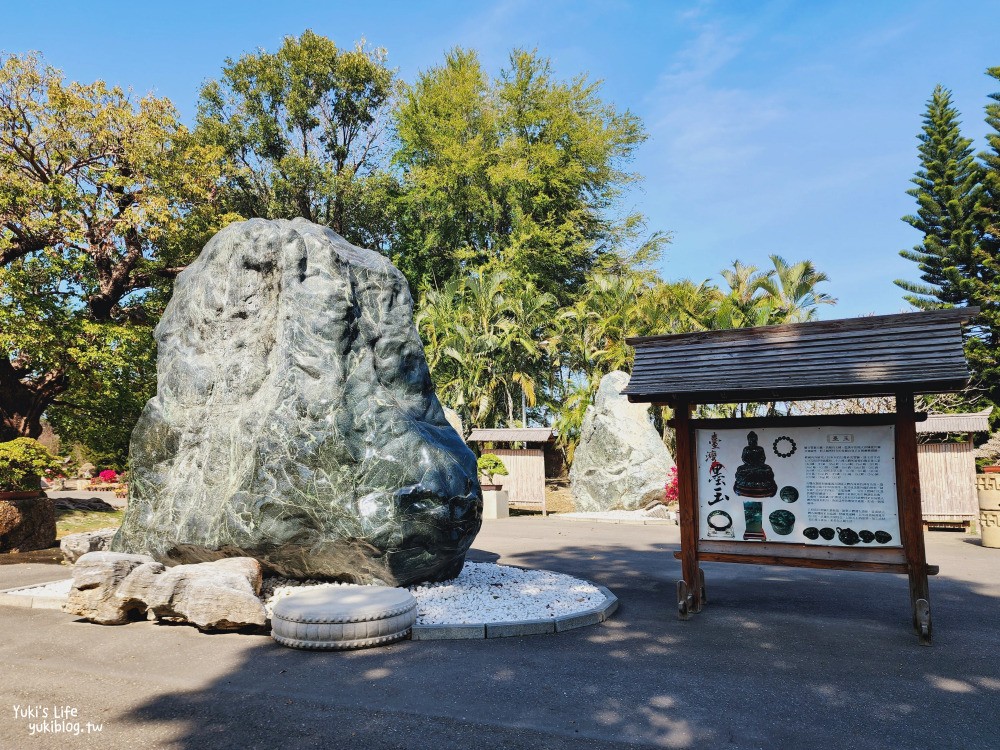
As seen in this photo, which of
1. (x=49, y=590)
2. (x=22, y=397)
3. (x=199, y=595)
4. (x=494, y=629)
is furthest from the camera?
(x=22, y=397)

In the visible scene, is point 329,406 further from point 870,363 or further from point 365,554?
point 870,363

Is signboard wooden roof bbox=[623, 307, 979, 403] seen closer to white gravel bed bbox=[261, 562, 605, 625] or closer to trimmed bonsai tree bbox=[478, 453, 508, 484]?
white gravel bed bbox=[261, 562, 605, 625]

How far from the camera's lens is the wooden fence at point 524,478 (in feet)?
69.5

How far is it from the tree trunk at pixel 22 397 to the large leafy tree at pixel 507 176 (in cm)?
1791

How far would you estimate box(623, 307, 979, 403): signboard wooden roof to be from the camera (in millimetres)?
6148

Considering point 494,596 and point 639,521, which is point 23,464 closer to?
point 494,596

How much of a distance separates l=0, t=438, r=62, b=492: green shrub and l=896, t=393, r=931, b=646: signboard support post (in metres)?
14.0

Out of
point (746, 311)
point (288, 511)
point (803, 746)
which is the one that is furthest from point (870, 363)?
point (746, 311)


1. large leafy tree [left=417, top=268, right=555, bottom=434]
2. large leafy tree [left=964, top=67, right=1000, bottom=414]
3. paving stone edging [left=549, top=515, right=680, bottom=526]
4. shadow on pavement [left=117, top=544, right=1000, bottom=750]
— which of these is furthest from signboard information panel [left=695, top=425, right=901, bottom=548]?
large leafy tree [left=964, top=67, right=1000, bottom=414]

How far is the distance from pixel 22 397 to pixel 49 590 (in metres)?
11.8

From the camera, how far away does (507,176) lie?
104 feet

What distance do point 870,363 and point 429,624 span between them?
195 inches

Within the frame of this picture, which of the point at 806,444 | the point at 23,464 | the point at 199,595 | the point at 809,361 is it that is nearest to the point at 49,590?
the point at 199,595

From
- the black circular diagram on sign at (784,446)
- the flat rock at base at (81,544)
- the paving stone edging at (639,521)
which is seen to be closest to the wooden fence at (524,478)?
the paving stone edging at (639,521)
